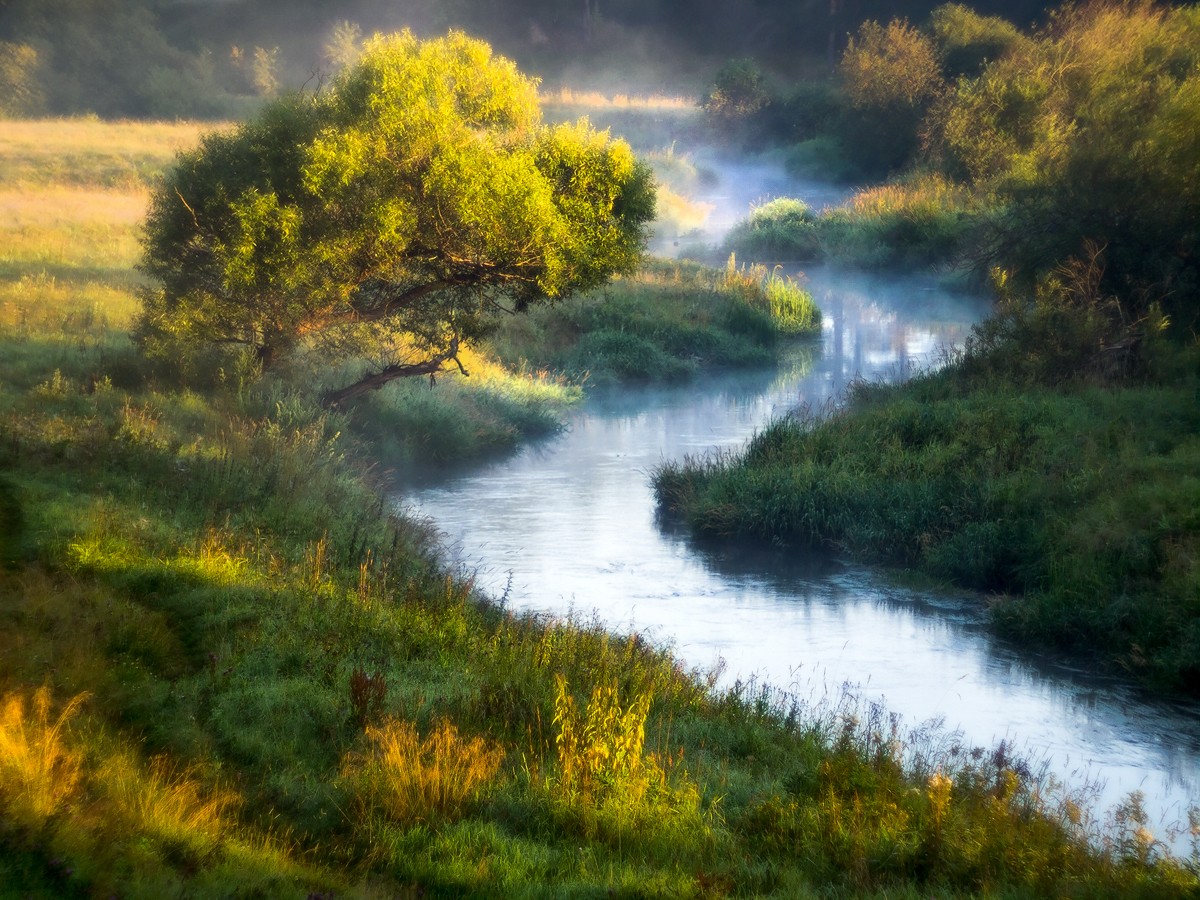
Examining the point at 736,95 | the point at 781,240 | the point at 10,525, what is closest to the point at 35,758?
the point at 10,525

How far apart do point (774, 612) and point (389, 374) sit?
757cm

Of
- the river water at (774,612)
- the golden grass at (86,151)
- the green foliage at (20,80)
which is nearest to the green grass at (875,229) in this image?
the river water at (774,612)

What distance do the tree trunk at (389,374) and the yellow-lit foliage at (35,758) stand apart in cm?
1121

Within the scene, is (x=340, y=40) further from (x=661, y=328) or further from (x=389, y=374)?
(x=389, y=374)

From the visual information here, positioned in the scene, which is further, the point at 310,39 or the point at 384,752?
the point at 310,39

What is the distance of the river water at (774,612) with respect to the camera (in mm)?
10695

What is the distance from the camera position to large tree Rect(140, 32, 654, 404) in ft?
50.1

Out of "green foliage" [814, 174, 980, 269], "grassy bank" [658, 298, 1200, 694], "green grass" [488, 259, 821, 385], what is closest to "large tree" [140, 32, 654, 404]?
"grassy bank" [658, 298, 1200, 694]

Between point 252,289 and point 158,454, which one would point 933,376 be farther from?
point 158,454

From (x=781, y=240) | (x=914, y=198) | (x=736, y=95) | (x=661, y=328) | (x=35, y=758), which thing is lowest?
(x=35, y=758)

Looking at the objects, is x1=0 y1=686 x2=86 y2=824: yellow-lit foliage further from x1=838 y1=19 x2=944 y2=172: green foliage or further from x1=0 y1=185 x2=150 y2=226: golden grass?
x1=838 y1=19 x2=944 y2=172: green foliage

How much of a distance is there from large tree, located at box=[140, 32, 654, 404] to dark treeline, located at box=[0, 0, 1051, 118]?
36.8 metres

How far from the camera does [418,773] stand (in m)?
6.86

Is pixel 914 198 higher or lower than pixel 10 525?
higher
